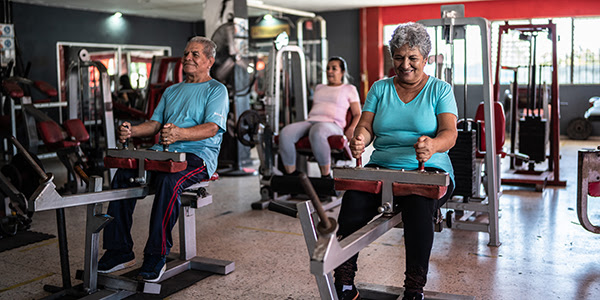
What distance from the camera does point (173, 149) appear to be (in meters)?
2.98

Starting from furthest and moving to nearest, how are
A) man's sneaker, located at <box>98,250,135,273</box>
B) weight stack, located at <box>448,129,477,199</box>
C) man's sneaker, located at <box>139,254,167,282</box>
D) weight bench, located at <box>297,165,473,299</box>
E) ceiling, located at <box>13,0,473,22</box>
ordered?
ceiling, located at <box>13,0,473,22</box> → weight stack, located at <box>448,129,477,199</box> → man's sneaker, located at <box>98,250,135,273</box> → man's sneaker, located at <box>139,254,167,282</box> → weight bench, located at <box>297,165,473,299</box>

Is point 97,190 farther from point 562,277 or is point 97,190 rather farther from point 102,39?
point 102,39

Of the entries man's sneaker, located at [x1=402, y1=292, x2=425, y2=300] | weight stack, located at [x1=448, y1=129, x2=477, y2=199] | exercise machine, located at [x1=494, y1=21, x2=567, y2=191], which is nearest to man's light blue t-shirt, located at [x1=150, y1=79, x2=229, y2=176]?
man's sneaker, located at [x1=402, y1=292, x2=425, y2=300]

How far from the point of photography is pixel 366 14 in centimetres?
1155

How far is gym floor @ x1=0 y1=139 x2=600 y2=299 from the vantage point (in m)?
2.74

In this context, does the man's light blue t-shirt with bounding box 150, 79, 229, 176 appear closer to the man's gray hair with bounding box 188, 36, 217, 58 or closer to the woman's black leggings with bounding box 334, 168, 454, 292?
the man's gray hair with bounding box 188, 36, 217, 58

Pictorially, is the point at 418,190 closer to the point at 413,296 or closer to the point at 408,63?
the point at 413,296

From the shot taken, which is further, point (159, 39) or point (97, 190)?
point (159, 39)

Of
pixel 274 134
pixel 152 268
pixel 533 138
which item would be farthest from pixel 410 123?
pixel 533 138

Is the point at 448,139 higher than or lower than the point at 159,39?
lower

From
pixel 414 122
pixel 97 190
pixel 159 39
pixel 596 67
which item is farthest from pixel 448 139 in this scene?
pixel 159 39

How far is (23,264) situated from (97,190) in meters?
0.94

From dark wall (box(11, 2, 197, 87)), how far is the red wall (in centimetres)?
439

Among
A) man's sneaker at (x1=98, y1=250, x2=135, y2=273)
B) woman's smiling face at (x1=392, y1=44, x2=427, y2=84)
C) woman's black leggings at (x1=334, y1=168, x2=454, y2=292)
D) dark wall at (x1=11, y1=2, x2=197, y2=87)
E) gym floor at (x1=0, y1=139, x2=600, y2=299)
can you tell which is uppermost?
dark wall at (x1=11, y1=2, x2=197, y2=87)
